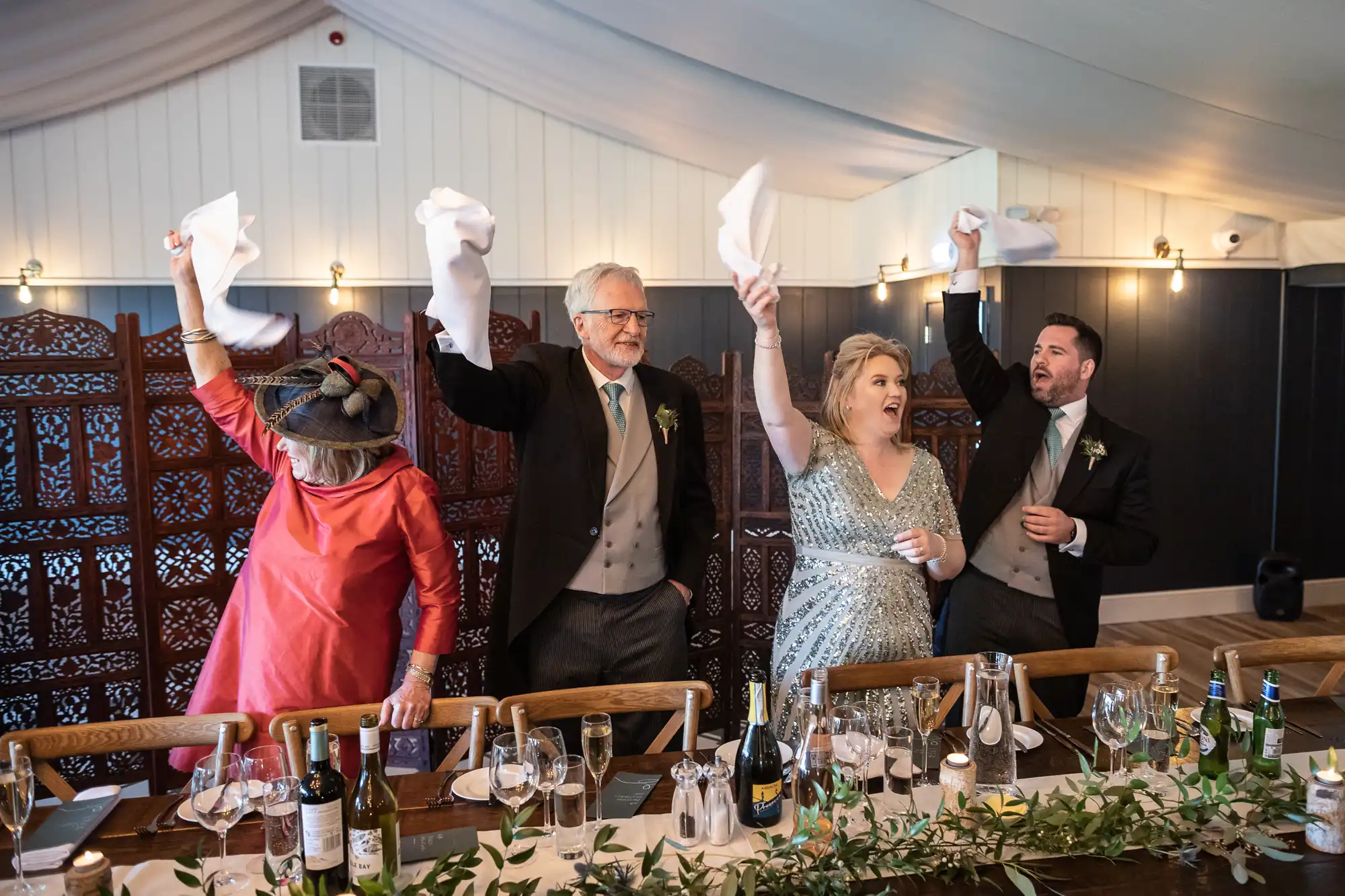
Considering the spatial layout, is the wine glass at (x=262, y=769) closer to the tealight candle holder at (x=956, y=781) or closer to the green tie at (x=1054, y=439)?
the tealight candle holder at (x=956, y=781)

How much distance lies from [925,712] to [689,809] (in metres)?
0.54

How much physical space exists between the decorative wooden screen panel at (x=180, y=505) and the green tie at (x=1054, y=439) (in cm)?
270

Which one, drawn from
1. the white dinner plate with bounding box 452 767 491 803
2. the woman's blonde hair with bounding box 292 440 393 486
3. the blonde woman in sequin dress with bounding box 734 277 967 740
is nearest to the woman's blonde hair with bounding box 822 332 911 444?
the blonde woman in sequin dress with bounding box 734 277 967 740

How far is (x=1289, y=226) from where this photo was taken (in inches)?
244

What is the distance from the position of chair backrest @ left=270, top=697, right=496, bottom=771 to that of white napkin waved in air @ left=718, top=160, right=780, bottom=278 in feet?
3.80

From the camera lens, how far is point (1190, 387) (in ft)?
20.7

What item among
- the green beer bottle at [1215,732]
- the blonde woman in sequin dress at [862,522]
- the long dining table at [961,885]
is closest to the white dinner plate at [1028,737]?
the long dining table at [961,885]

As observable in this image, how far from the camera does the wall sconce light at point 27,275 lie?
758 centimetres

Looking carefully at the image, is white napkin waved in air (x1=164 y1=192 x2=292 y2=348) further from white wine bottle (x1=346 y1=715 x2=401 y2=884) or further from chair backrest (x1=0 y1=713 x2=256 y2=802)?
white wine bottle (x1=346 y1=715 x2=401 y2=884)

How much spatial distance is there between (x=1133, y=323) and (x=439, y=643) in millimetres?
5419

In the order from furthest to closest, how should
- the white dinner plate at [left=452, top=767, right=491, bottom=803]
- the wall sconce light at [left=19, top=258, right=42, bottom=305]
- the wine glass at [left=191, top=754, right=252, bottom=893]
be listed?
the wall sconce light at [left=19, top=258, right=42, bottom=305], the white dinner plate at [left=452, top=767, right=491, bottom=803], the wine glass at [left=191, top=754, right=252, bottom=893]

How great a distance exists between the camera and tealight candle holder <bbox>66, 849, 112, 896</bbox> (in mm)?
1420

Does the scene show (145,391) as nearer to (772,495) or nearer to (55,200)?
(772,495)

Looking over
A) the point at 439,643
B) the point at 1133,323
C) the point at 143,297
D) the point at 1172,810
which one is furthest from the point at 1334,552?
the point at 143,297
